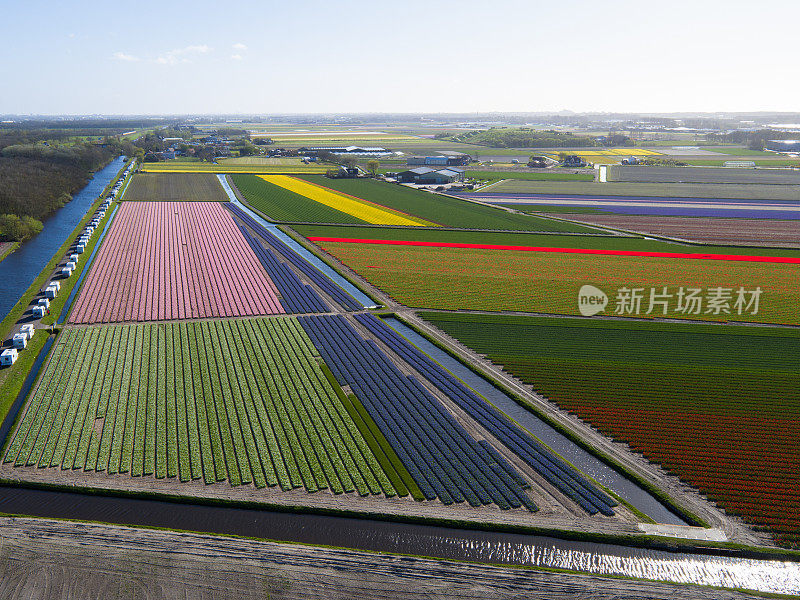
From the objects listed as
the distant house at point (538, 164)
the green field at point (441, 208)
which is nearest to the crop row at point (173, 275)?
the green field at point (441, 208)

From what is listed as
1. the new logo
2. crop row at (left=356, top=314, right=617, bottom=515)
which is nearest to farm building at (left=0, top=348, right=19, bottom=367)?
crop row at (left=356, top=314, right=617, bottom=515)

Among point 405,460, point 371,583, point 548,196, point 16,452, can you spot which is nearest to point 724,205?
point 548,196

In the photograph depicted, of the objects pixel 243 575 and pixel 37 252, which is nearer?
pixel 243 575

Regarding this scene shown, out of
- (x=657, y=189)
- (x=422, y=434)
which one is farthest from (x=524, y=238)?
(x=657, y=189)

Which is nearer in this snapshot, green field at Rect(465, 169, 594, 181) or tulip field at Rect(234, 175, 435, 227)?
tulip field at Rect(234, 175, 435, 227)

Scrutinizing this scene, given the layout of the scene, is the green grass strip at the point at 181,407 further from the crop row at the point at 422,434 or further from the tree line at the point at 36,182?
the tree line at the point at 36,182

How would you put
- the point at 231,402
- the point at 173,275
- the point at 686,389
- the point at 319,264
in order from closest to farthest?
the point at 231,402, the point at 686,389, the point at 173,275, the point at 319,264

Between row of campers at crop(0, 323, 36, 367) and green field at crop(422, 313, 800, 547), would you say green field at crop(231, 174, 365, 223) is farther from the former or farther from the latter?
row of campers at crop(0, 323, 36, 367)

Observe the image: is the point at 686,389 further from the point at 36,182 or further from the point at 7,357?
the point at 36,182

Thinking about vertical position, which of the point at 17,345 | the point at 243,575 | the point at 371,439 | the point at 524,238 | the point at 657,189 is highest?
the point at 657,189
